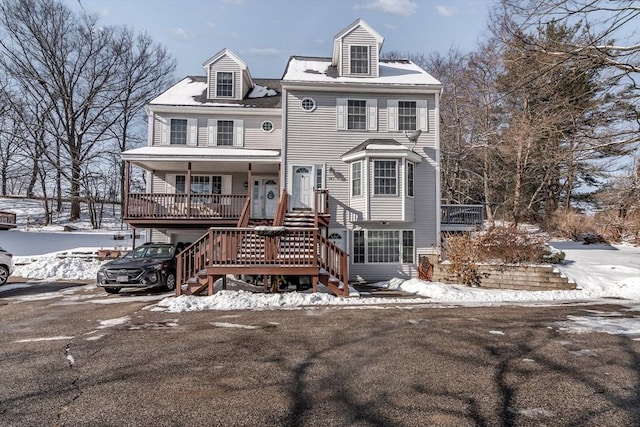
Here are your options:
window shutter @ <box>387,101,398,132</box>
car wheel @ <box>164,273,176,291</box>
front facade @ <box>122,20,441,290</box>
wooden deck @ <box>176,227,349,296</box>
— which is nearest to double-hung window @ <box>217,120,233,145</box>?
front facade @ <box>122,20,441,290</box>

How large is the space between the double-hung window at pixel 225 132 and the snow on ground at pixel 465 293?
25.0 ft

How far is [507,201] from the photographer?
24375 mm

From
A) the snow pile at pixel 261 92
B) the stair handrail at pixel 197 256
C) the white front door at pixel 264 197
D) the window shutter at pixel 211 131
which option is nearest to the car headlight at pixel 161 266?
the stair handrail at pixel 197 256

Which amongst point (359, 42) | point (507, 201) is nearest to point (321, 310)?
point (359, 42)

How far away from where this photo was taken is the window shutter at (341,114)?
1602 cm

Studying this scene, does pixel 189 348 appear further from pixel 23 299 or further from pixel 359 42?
pixel 359 42

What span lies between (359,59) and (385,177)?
5.50m

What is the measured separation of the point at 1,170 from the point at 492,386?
135 feet

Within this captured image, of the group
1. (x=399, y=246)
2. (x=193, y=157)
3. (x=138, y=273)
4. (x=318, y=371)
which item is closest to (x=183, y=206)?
(x=193, y=157)

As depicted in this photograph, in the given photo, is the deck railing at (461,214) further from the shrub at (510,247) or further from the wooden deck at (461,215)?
the shrub at (510,247)

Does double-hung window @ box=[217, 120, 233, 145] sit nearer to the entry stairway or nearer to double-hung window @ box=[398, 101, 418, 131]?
double-hung window @ box=[398, 101, 418, 131]

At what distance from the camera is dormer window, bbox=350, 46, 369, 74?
16.7 metres

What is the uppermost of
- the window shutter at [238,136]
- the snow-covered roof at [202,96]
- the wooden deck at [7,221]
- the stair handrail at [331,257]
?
the snow-covered roof at [202,96]

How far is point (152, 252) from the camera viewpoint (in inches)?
509
